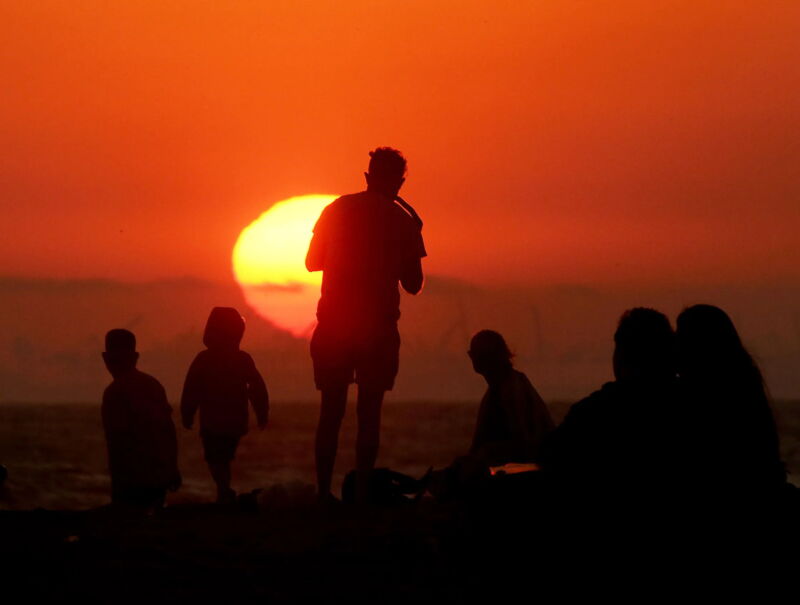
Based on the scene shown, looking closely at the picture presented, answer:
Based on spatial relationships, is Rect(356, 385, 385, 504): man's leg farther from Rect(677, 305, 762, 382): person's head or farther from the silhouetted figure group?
Rect(677, 305, 762, 382): person's head

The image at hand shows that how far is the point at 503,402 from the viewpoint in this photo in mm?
9430

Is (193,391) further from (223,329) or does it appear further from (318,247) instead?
(318,247)

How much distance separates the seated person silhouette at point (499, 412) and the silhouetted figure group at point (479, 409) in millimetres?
10

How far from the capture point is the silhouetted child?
10.7 meters

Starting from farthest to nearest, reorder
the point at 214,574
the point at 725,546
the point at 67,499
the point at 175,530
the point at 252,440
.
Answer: the point at 252,440, the point at 67,499, the point at 175,530, the point at 214,574, the point at 725,546

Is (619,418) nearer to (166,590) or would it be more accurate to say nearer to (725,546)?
(725,546)

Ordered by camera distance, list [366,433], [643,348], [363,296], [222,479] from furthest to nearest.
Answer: [222,479] < [366,433] < [363,296] < [643,348]

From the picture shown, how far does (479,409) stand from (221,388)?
2449mm

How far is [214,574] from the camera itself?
6.65 metres

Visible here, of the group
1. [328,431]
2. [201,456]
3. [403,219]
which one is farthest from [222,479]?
[201,456]

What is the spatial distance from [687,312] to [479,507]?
1.41 meters

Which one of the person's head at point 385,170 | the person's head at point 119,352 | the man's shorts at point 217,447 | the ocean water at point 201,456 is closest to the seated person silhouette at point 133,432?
the person's head at point 119,352

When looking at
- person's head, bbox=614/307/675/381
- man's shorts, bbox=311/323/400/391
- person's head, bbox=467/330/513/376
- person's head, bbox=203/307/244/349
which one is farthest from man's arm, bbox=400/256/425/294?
person's head, bbox=614/307/675/381

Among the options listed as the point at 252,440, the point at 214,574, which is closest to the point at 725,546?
the point at 214,574
